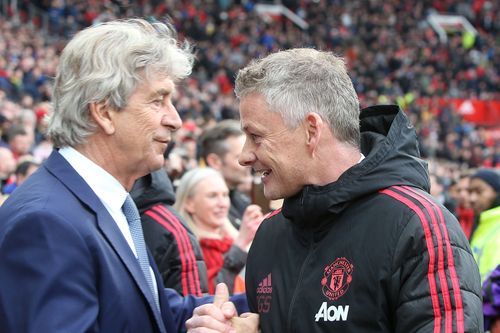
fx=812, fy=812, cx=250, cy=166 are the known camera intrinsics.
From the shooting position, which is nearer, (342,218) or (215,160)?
(342,218)

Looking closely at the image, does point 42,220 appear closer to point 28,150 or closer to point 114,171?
point 114,171

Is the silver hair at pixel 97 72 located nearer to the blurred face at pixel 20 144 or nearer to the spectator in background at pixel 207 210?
the spectator in background at pixel 207 210

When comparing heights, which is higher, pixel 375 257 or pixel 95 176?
pixel 95 176

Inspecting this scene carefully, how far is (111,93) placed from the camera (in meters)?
2.39

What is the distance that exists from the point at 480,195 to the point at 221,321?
4525 mm

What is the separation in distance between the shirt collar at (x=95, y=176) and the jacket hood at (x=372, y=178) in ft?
1.75

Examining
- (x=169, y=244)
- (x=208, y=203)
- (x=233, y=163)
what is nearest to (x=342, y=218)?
(x=169, y=244)

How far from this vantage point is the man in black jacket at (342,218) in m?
2.09

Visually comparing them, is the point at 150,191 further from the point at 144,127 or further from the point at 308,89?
the point at 308,89

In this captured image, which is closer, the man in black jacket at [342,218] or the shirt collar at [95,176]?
the man in black jacket at [342,218]

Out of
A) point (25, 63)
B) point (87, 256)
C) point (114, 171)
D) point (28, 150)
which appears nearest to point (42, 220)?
point (87, 256)

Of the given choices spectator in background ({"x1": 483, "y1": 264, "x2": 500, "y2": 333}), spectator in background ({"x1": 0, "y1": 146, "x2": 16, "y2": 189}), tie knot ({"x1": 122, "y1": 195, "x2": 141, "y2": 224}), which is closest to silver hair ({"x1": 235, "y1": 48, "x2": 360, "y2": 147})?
tie knot ({"x1": 122, "y1": 195, "x2": 141, "y2": 224})

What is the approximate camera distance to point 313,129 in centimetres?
235

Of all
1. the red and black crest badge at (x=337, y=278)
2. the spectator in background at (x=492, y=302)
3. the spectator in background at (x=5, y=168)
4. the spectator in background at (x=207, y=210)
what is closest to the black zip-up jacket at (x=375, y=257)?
the red and black crest badge at (x=337, y=278)
